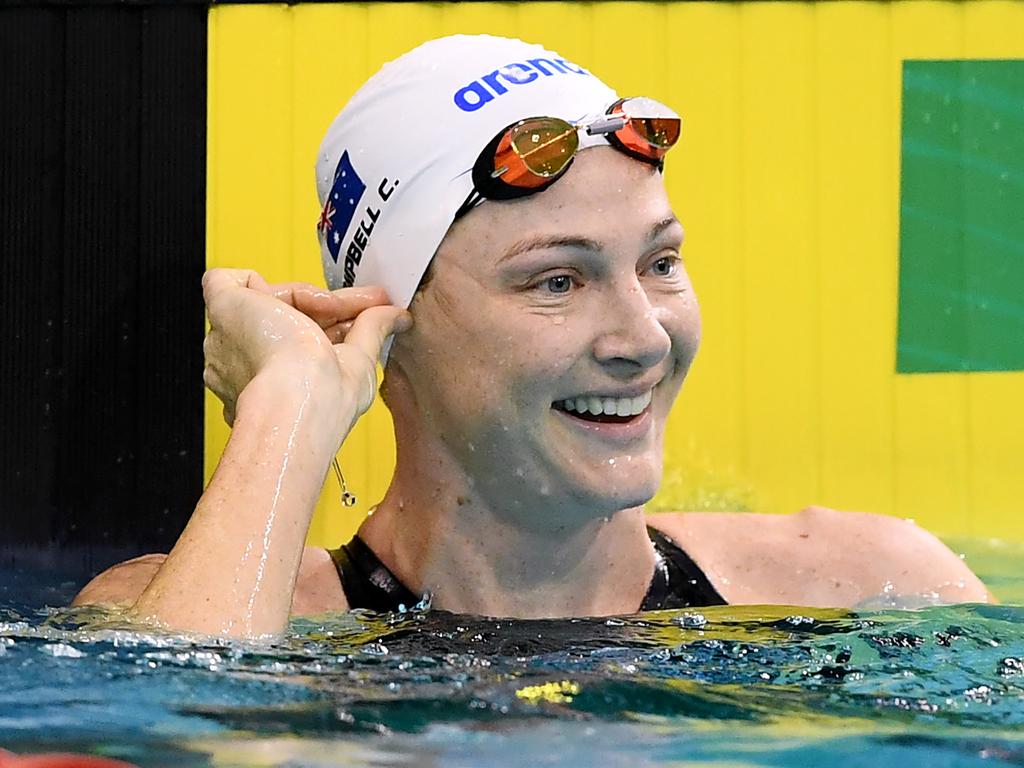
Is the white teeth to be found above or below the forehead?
below

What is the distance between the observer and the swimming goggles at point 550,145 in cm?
253

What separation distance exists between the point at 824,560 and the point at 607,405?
24.6 inches

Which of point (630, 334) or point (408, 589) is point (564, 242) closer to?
point (630, 334)

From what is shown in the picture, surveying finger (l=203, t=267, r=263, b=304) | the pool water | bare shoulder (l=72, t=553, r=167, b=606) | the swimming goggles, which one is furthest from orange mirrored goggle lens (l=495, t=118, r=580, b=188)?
bare shoulder (l=72, t=553, r=167, b=606)

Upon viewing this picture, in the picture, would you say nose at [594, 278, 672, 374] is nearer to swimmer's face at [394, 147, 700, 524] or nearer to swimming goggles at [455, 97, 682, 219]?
swimmer's face at [394, 147, 700, 524]

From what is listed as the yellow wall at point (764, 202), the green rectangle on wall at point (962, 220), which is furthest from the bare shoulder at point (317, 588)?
the green rectangle on wall at point (962, 220)

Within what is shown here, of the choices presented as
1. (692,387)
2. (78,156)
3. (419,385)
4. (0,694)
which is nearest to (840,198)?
(692,387)

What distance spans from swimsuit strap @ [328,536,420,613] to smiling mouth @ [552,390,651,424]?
1.46 ft

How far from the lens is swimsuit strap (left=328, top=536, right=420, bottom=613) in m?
2.74

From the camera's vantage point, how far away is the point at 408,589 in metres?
2.76

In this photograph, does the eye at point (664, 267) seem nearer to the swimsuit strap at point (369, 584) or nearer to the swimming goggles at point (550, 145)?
the swimming goggles at point (550, 145)

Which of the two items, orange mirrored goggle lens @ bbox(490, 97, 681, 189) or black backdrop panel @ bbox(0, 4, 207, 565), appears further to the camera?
black backdrop panel @ bbox(0, 4, 207, 565)

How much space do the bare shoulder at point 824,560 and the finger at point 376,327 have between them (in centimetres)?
66

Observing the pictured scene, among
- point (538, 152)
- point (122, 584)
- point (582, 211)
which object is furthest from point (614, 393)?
point (122, 584)
